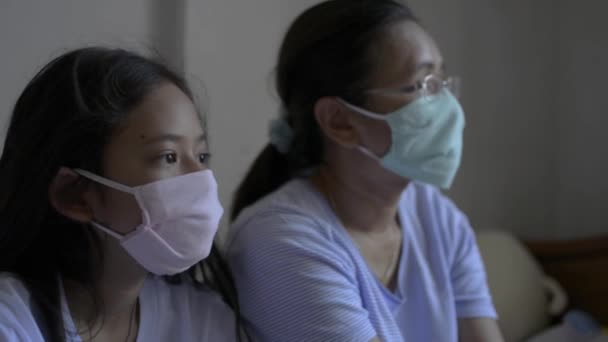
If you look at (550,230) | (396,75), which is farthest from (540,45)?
(396,75)

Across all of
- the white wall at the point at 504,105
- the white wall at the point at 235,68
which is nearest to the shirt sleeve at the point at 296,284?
→ the white wall at the point at 235,68

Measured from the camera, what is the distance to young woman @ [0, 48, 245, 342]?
2.93ft

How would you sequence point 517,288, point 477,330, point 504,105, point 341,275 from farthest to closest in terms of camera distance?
point 504,105, point 517,288, point 477,330, point 341,275

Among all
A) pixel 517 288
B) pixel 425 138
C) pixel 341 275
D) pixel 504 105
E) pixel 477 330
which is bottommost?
pixel 517 288

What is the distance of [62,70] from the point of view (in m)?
0.92

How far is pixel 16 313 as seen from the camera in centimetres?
86

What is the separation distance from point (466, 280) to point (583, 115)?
4.00ft

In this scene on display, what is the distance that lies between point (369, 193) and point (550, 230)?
56.8 inches

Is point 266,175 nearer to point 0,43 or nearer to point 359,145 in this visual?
point 359,145

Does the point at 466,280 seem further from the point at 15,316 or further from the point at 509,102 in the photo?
the point at 509,102

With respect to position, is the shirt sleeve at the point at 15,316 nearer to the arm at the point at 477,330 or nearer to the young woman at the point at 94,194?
the young woman at the point at 94,194

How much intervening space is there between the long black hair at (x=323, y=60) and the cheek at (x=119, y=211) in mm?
472

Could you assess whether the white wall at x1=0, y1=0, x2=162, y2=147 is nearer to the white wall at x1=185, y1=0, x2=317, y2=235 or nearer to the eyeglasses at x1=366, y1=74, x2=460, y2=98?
the white wall at x1=185, y1=0, x2=317, y2=235

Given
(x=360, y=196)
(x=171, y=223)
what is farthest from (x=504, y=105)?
(x=171, y=223)
